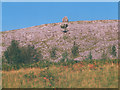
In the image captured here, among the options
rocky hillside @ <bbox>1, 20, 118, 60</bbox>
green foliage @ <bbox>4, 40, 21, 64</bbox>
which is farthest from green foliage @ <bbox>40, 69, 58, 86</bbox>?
rocky hillside @ <bbox>1, 20, 118, 60</bbox>

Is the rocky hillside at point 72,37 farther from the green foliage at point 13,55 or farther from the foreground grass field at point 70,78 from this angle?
the foreground grass field at point 70,78

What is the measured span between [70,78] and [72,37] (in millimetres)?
37208

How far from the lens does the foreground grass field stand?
322 inches

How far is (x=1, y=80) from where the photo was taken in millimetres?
9414

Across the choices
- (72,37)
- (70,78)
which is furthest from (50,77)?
(72,37)

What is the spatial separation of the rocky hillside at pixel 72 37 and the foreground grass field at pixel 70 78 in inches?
896

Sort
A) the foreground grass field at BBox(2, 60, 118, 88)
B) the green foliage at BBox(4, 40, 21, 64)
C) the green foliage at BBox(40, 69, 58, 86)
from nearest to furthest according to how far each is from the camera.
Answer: the foreground grass field at BBox(2, 60, 118, 88) → the green foliage at BBox(40, 69, 58, 86) → the green foliage at BBox(4, 40, 21, 64)

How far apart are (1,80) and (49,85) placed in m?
3.13

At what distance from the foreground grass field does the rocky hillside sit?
22750mm

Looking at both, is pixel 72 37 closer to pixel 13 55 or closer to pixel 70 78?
pixel 13 55

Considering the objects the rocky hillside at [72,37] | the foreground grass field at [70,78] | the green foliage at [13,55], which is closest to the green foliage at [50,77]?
the foreground grass field at [70,78]

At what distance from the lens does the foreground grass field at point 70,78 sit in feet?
26.8

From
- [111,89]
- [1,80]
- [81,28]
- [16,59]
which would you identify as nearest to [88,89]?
[111,89]

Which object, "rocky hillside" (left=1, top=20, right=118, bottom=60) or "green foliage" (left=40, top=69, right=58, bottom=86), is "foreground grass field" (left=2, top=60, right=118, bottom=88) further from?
"rocky hillside" (left=1, top=20, right=118, bottom=60)
